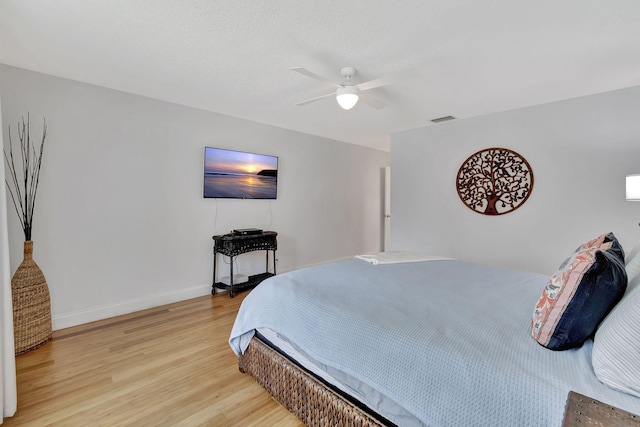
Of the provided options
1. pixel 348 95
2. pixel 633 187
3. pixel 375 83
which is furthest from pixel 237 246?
pixel 633 187

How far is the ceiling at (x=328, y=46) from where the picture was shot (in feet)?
5.52

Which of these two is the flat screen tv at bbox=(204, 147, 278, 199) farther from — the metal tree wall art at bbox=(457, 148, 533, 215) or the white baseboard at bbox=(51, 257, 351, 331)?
the metal tree wall art at bbox=(457, 148, 533, 215)

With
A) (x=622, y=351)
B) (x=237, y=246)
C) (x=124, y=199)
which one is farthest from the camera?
(x=237, y=246)

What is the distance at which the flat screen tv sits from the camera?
11.8ft

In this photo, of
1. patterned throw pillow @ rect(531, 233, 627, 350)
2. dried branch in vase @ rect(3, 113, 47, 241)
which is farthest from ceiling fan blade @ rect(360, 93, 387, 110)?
dried branch in vase @ rect(3, 113, 47, 241)

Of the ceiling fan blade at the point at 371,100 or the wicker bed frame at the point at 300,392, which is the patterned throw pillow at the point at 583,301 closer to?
the wicker bed frame at the point at 300,392

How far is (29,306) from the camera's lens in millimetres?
2252

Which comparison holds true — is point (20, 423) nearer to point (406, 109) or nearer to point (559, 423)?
point (559, 423)

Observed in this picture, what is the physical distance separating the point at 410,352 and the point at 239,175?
322 centimetres

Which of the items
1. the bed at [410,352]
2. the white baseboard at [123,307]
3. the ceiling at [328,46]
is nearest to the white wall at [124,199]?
the white baseboard at [123,307]

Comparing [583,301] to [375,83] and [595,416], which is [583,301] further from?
[375,83]

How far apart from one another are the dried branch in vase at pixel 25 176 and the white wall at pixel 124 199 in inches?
1.9

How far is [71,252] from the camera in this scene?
2.71 m

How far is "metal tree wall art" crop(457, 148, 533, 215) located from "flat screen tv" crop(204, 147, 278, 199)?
2.60 m
